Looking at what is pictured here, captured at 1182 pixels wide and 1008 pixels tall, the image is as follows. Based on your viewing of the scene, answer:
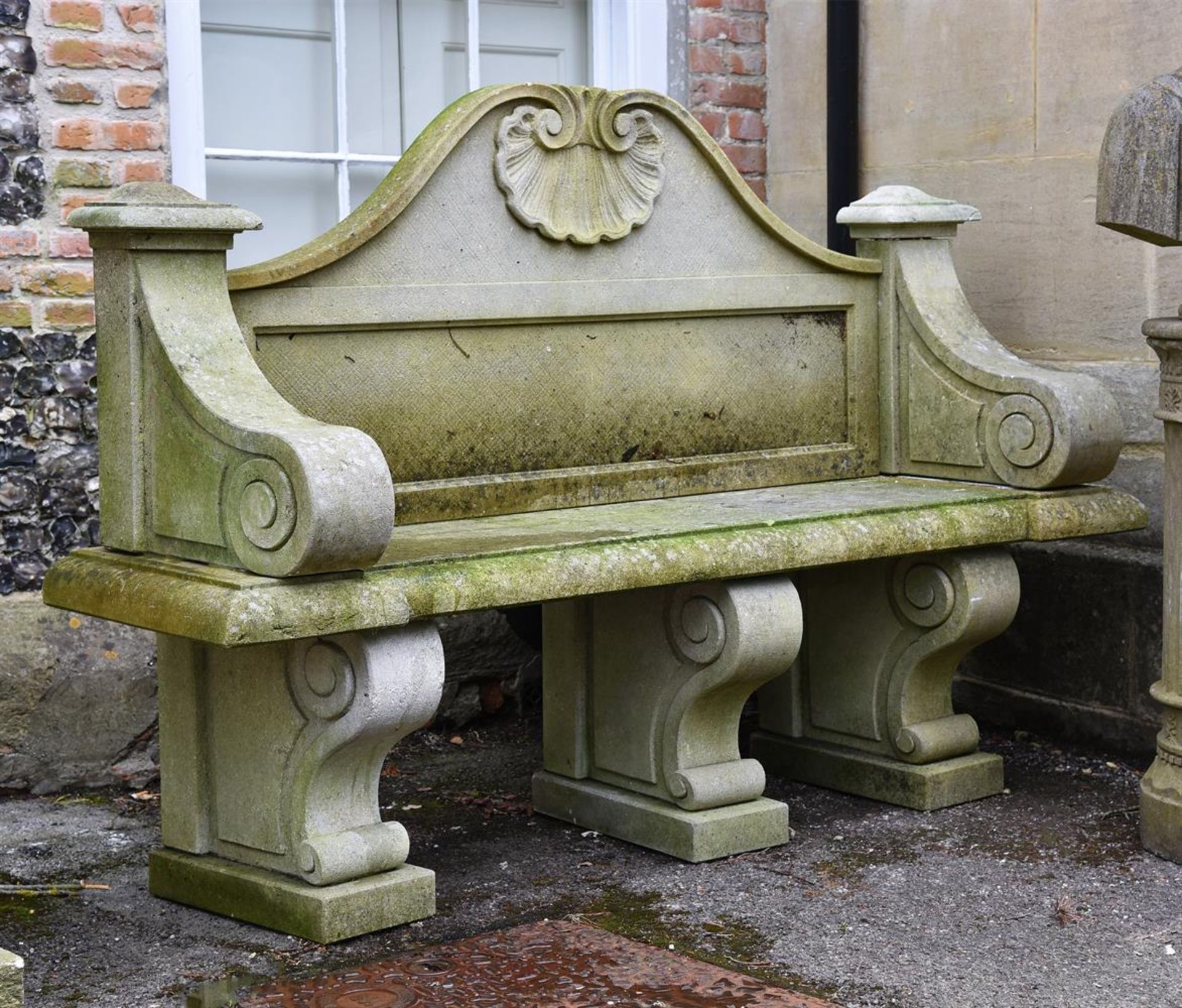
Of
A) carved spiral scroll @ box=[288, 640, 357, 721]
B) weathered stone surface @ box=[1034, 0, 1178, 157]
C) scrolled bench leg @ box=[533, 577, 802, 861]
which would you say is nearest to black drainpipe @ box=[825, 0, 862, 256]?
weathered stone surface @ box=[1034, 0, 1178, 157]

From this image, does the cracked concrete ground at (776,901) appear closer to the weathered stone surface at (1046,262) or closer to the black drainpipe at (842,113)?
the weathered stone surface at (1046,262)

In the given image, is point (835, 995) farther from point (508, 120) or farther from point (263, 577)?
point (508, 120)

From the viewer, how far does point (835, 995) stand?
3.26 metres

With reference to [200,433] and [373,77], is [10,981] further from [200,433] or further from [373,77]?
[373,77]

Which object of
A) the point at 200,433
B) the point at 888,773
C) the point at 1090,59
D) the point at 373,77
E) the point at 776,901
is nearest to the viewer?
the point at 200,433

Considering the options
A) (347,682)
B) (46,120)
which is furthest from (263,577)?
(46,120)

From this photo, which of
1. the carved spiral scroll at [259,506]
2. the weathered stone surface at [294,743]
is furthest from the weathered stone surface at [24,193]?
the carved spiral scroll at [259,506]

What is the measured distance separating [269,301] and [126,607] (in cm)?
72

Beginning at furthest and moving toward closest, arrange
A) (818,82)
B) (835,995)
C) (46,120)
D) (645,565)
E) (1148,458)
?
(818,82)
(1148,458)
(46,120)
(645,565)
(835,995)

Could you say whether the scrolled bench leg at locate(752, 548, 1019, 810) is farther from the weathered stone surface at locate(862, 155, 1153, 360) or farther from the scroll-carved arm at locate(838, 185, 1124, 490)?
the weathered stone surface at locate(862, 155, 1153, 360)

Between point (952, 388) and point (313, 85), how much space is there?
194cm

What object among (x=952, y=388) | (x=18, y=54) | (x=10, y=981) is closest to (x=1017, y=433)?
(x=952, y=388)

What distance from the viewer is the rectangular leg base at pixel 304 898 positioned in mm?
3506

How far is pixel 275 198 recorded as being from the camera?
4.97 m
